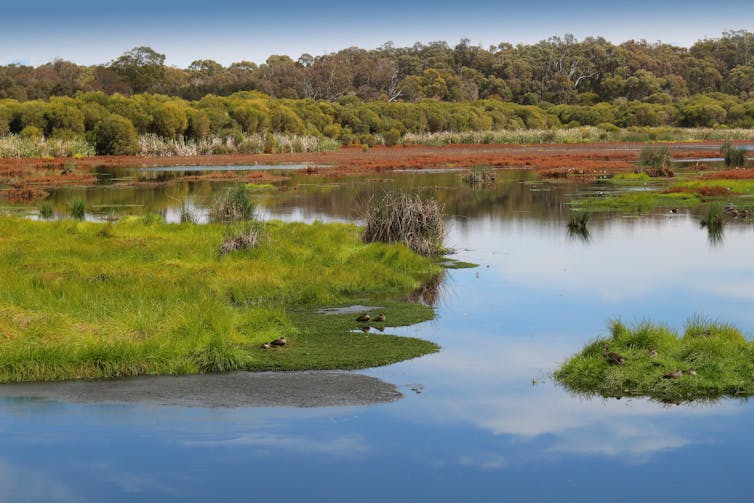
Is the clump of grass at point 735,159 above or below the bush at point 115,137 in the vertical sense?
below

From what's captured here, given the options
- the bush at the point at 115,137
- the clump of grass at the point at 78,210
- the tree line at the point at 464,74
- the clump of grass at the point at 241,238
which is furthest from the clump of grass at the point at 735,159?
the tree line at the point at 464,74

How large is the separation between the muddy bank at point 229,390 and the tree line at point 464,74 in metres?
108

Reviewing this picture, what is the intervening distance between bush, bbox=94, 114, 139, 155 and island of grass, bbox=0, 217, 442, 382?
4807 centimetres

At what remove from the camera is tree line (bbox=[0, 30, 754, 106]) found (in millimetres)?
131250

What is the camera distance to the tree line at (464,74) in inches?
5167

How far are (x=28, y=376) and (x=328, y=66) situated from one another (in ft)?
434

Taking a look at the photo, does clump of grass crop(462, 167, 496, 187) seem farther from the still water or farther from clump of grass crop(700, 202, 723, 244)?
the still water

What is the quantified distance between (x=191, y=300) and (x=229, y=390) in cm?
426

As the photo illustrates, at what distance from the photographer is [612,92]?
473 feet

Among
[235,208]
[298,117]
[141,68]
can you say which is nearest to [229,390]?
[235,208]

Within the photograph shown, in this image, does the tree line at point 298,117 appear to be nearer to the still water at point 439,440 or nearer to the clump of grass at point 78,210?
the clump of grass at point 78,210

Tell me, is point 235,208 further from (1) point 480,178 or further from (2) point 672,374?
(1) point 480,178

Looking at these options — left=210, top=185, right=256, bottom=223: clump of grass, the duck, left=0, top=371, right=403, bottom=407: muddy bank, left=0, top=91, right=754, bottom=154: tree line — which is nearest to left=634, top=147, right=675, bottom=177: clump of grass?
left=210, top=185, right=256, bottom=223: clump of grass

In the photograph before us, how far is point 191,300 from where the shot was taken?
615 inches
